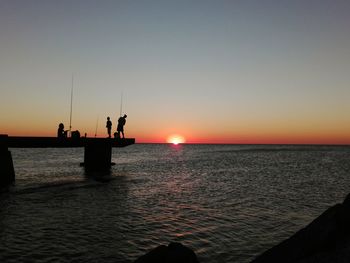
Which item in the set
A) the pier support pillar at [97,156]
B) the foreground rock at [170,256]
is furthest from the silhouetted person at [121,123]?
the foreground rock at [170,256]

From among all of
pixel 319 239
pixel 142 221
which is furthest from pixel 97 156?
pixel 319 239

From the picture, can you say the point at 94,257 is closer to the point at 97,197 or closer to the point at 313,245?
the point at 313,245

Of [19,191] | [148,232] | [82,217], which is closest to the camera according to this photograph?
[148,232]

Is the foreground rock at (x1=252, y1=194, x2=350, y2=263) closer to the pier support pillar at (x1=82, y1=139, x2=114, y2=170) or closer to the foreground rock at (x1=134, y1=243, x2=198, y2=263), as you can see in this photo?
the foreground rock at (x1=134, y1=243, x2=198, y2=263)

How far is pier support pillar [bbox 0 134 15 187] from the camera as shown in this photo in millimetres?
26328

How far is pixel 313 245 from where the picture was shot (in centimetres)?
548

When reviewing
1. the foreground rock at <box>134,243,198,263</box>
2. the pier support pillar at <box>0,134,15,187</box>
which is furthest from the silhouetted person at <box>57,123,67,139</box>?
the foreground rock at <box>134,243,198,263</box>

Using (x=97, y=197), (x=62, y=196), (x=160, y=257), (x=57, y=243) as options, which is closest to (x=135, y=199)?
(x=97, y=197)

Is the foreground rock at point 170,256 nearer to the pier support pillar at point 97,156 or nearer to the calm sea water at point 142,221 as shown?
the calm sea water at point 142,221

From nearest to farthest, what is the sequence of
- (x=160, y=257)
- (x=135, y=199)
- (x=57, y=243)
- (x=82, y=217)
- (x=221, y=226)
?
(x=160, y=257), (x=57, y=243), (x=221, y=226), (x=82, y=217), (x=135, y=199)

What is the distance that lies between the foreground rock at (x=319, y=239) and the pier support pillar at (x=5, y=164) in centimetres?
2514

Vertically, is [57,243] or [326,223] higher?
[326,223]

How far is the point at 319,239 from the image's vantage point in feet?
18.0

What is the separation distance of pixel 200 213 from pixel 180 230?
140 inches
